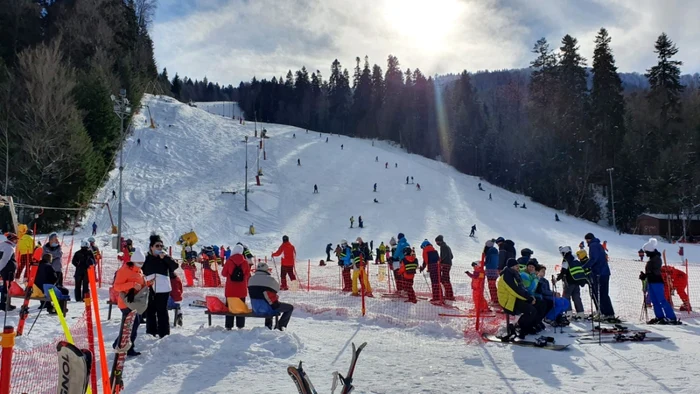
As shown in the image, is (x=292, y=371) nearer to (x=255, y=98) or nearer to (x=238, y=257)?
(x=238, y=257)

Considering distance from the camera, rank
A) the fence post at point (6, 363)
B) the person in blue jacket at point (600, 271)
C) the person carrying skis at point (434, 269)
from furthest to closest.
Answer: the person carrying skis at point (434, 269) < the person in blue jacket at point (600, 271) < the fence post at point (6, 363)

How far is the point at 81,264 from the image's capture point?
11062mm

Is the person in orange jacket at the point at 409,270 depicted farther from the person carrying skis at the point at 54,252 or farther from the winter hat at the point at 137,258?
the person carrying skis at the point at 54,252

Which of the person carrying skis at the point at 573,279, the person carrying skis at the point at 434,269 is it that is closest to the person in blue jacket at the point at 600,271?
the person carrying skis at the point at 573,279

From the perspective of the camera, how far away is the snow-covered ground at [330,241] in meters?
6.20

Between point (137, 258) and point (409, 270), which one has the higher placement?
point (137, 258)

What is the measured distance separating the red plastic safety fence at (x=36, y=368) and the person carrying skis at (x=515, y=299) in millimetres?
6667

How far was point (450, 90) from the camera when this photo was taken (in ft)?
338

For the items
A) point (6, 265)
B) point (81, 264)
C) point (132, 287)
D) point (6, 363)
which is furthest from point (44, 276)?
point (6, 363)

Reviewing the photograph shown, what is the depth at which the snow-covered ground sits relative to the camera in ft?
20.3

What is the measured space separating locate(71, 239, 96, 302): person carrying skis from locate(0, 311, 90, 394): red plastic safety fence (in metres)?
3.46

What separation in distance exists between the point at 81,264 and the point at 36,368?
530 cm

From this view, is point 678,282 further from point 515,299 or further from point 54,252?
point 54,252

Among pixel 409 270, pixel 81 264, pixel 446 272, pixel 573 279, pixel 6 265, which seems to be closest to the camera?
pixel 6 265
